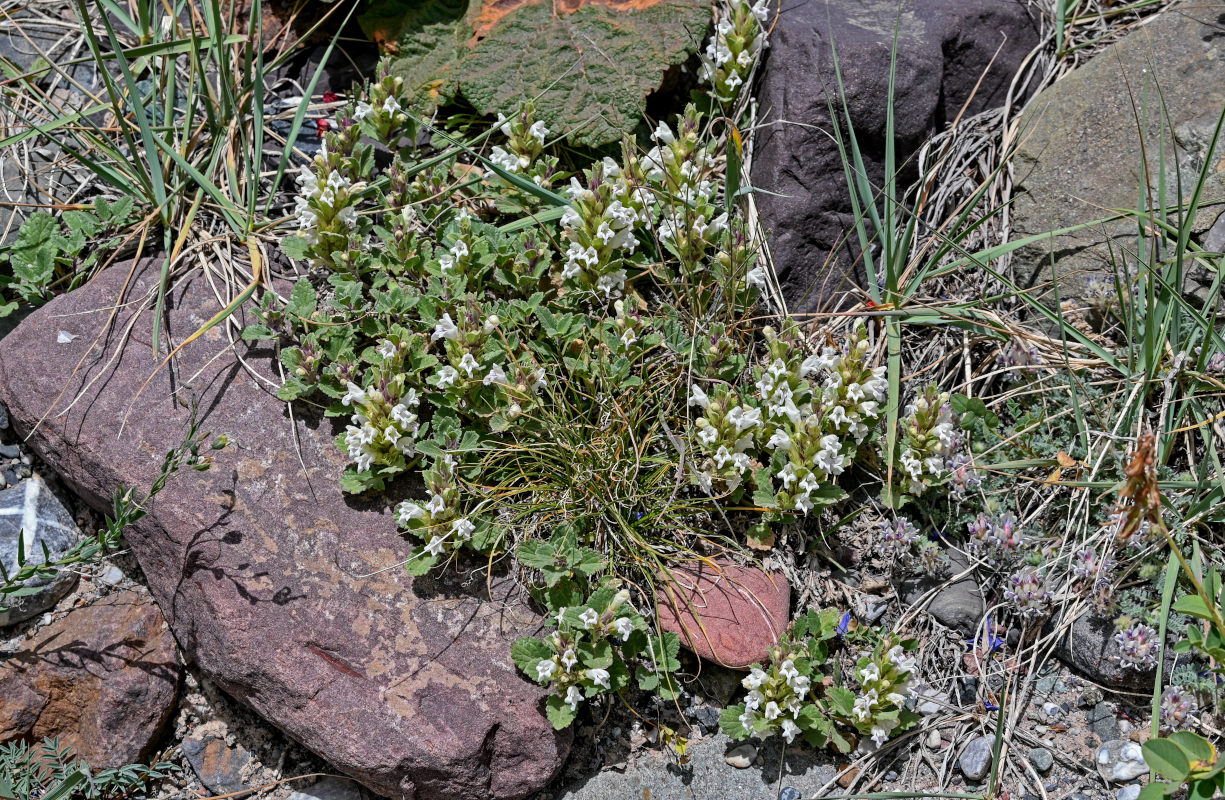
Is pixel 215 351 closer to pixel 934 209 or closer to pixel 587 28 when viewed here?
pixel 587 28

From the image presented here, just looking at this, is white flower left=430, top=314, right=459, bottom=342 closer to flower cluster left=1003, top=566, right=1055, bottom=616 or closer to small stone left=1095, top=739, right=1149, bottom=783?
flower cluster left=1003, top=566, right=1055, bottom=616

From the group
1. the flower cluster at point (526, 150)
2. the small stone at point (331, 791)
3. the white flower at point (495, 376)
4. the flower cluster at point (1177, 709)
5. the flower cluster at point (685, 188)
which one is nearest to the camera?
the flower cluster at point (1177, 709)

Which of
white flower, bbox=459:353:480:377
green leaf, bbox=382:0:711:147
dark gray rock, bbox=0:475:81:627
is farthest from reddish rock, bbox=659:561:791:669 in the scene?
dark gray rock, bbox=0:475:81:627

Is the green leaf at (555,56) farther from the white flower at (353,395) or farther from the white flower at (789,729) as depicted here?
the white flower at (789,729)

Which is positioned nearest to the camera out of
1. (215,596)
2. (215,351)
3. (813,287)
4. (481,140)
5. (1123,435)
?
(215,596)

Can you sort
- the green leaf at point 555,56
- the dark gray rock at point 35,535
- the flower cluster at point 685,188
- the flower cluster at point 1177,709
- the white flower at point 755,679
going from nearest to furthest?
1. the flower cluster at point 1177,709
2. the white flower at point 755,679
3. the dark gray rock at point 35,535
4. the flower cluster at point 685,188
5. the green leaf at point 555,56

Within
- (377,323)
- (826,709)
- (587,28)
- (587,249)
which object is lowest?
(826,709)

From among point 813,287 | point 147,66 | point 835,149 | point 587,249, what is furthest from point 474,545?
point 147,66

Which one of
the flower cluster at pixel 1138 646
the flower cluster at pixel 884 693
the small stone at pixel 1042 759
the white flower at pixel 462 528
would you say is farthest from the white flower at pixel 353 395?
the flower cluster at pixel 1138 646
